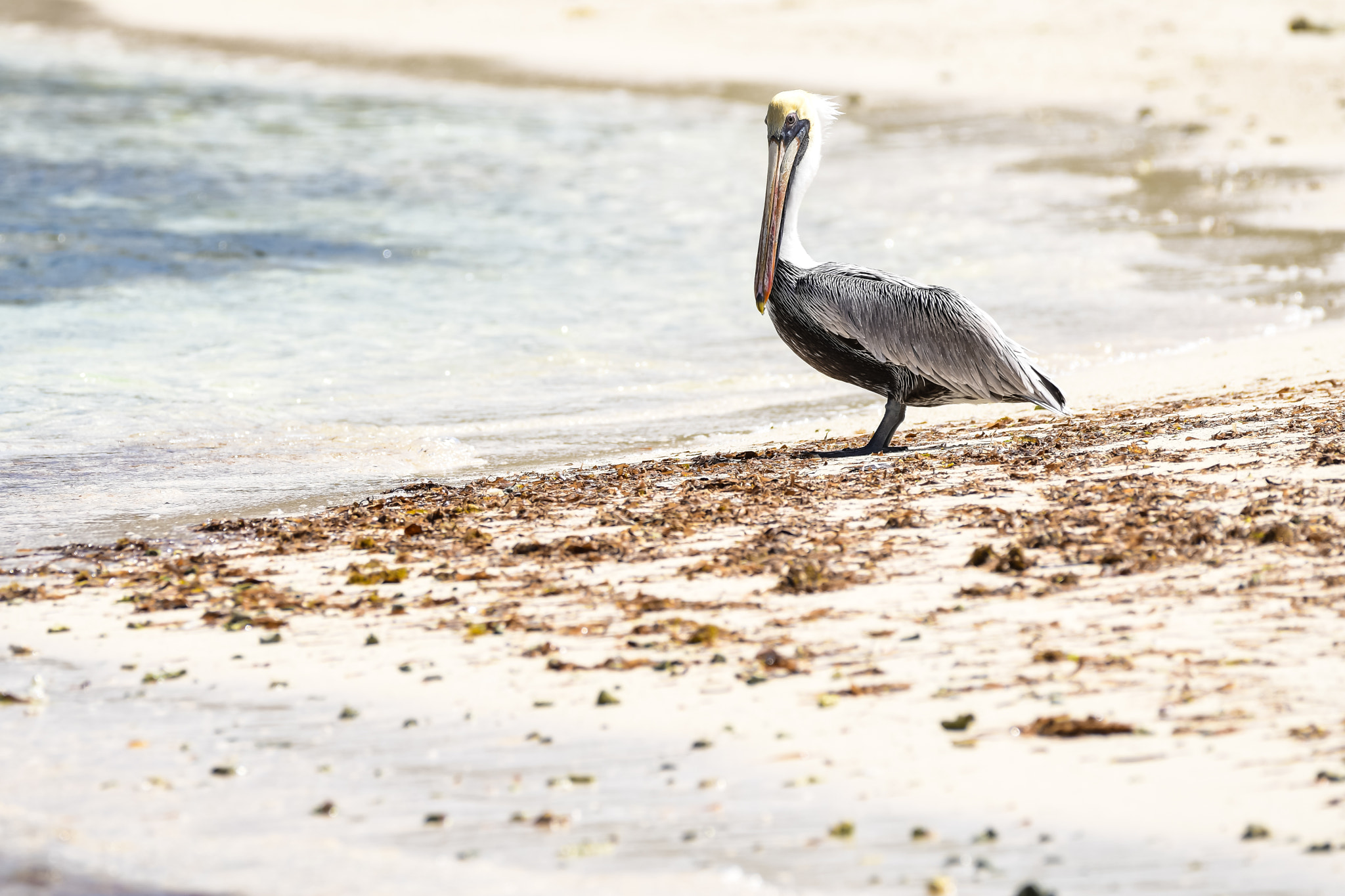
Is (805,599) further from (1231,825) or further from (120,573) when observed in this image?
(120,573)

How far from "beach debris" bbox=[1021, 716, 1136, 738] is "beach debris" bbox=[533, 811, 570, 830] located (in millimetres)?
1123

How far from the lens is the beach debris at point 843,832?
3.06 meters

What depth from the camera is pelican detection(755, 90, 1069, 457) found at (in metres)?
A: 6.22

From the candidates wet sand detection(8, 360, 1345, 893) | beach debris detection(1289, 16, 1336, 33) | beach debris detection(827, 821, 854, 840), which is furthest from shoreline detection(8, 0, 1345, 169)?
beach debris detection(827, 821, 854, 840)

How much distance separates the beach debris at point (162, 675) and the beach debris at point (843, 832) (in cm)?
196

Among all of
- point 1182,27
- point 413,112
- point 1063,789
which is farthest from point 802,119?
point 1182,27

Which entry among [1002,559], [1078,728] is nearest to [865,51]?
[1002,559]

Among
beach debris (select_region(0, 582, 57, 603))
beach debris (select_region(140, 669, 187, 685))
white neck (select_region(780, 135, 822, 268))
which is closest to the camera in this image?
beach debris (select_region(140, 669, 187, 685))

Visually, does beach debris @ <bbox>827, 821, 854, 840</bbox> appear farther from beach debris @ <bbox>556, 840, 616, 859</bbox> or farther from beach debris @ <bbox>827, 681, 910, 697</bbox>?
beach debris @ <bbox>827, 681, 910, 697</bbox>

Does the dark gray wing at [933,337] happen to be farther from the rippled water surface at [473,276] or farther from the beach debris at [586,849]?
the beach debris at [586,849]

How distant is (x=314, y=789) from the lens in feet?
11.0

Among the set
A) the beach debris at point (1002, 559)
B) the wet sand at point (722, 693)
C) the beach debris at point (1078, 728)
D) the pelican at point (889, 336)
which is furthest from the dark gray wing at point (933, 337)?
the beach debris at point (1078, 728)

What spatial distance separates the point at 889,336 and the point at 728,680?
277cm

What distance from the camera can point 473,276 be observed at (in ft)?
39.9
